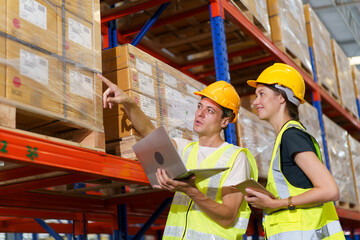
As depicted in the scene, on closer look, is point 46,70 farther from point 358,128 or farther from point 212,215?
point 358,128

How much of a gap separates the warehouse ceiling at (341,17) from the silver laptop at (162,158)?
13.1m

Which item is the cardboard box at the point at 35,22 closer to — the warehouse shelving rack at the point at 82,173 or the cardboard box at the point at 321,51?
the warehouse shelving rack at the point at 82,173

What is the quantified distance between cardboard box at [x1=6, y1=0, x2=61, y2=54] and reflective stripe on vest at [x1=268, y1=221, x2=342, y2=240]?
5.13 feet

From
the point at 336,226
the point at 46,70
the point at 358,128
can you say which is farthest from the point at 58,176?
the point at 358,128

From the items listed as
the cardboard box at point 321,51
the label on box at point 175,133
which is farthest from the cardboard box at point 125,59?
the cardboard box at point 321,51

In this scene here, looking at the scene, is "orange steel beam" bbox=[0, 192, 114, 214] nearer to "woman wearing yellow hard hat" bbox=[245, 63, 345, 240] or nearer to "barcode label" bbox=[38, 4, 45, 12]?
"barcode label" bbox=[38, 4, 45, 12]

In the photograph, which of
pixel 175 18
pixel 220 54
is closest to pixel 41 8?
pixel 220 54

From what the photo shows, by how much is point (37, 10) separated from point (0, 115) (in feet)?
2.19

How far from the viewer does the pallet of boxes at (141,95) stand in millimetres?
3217

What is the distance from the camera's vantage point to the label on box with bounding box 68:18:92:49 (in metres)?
2.69

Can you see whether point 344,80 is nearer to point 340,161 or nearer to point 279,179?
point 340,161

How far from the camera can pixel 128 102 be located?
9.89 feet

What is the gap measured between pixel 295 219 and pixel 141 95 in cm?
148

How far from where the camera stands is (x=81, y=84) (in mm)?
2676
